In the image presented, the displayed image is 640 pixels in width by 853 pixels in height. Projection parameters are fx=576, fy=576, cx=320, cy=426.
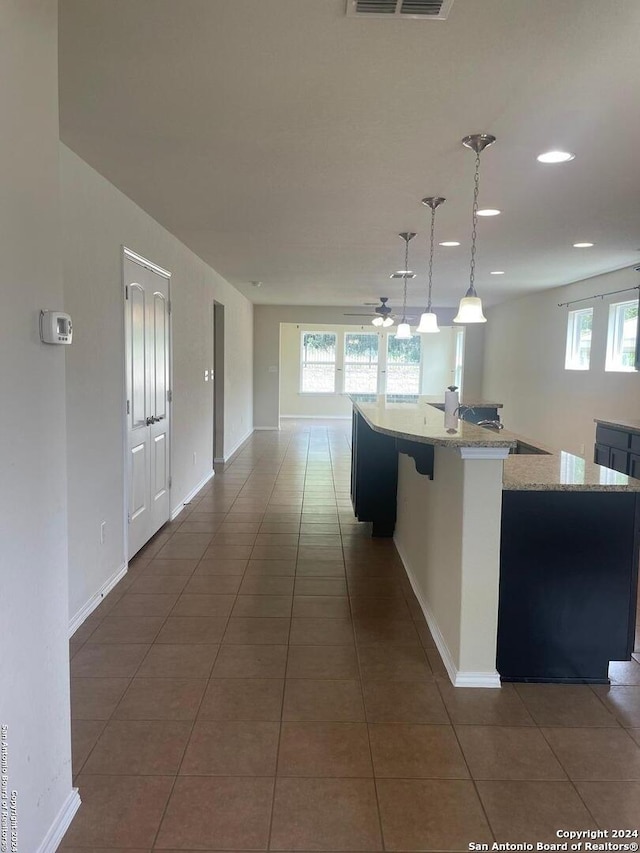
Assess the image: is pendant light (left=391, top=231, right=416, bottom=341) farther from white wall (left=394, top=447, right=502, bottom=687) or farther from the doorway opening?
white wall (left=394, top=447, right=502, bottom=687)

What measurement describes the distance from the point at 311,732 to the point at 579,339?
20.6 ft

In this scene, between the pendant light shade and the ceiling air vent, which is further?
the pendant light shade

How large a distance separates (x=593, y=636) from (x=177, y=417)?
3594mm

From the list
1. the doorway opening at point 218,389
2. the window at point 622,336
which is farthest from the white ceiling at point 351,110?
the doorway opening at point 218,389

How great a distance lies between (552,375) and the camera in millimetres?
7613

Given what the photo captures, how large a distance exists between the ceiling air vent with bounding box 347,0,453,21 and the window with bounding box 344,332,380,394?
11.0 m

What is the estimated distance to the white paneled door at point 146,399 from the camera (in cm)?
370

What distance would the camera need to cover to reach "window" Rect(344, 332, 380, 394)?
12750mm

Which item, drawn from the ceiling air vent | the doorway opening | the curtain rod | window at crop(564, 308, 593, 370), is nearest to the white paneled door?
the ceiling air vent

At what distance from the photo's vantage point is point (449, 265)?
19.9 feet

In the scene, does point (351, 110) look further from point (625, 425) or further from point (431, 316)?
point (625, 425)

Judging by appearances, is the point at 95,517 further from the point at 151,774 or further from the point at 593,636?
the point at 593,636

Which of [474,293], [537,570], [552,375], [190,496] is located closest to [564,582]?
[537,570]

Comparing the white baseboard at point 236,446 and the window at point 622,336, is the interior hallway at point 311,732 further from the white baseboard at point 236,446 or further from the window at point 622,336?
the white baseboard at point 236,446
